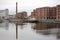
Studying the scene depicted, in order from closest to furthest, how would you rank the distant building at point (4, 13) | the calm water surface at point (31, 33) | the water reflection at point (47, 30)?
the calm water surface at point (31, 33) < the water reflection at point (47, 30) < the distant building at point (4, 13)

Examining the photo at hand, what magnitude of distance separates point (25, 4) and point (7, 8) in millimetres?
611

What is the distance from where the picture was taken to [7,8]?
4699mm

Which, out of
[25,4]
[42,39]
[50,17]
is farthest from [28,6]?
[42,39]

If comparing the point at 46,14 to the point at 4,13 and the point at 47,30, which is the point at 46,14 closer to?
the point at 47,30

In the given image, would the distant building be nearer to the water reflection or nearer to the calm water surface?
the calm water surface

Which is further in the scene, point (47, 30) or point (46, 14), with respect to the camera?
point (46, 14)

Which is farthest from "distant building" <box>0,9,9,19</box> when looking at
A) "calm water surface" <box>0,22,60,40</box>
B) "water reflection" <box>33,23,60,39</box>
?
"water reflection" <box>33,23,60,39</box>

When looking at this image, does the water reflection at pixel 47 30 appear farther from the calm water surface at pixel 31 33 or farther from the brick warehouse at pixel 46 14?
the brick warehouse at pixel 46 14

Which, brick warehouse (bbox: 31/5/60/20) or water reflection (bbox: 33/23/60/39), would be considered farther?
brick warehouse (bbox: 31/5/60/20)

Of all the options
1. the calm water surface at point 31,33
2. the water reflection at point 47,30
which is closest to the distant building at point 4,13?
the calm water surface at point 31,33

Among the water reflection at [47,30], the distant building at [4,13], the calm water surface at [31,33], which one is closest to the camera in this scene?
the calm water surface at [31,33]

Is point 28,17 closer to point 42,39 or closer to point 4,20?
point 4,20

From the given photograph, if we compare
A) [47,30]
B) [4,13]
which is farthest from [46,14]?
[4,13]

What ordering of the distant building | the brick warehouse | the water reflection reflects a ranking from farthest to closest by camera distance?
the brick warehouse
the distant building
the water reflection
